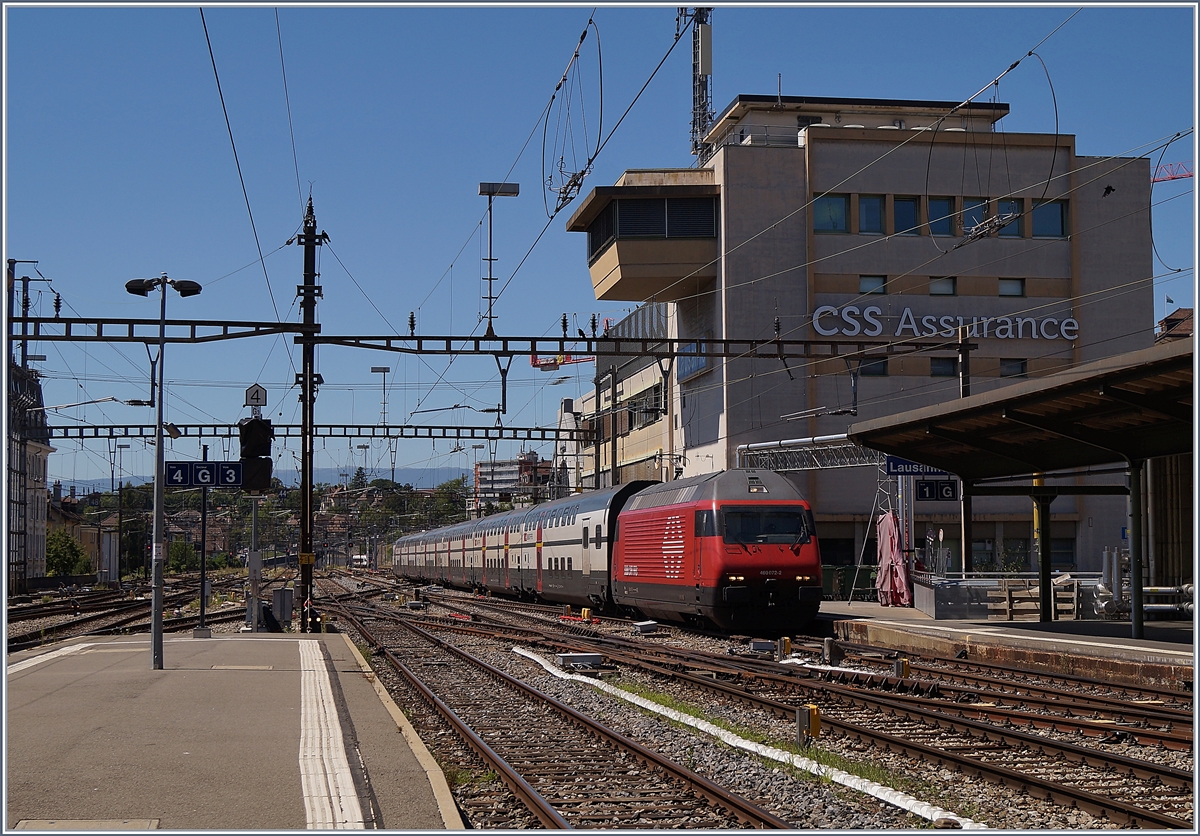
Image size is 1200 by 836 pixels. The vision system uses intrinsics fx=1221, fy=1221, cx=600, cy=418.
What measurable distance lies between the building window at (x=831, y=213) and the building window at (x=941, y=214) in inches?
125

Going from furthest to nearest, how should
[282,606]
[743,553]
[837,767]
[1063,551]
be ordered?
1. [1063,551]
2. [282,606]
3. [743,553]
4. [837,767]

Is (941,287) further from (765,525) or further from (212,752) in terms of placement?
(212,752)

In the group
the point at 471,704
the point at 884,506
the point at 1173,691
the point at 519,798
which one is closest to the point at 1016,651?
the point at 1173,691

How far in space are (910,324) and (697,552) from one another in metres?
25.3

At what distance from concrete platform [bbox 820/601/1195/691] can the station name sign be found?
20.1 m

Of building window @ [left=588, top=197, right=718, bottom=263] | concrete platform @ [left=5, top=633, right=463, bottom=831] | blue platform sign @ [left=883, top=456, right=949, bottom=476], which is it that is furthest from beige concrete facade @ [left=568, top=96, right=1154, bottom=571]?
concrete platform @ [left=5, top=633, right=463, bottom=831]

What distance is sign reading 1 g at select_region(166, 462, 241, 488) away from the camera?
1883 cm

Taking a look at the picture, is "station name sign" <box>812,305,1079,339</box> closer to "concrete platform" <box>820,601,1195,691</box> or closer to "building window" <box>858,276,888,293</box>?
"building window" <box>858,276,888,293</box>

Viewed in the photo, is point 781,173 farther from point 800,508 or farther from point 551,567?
point 800,508

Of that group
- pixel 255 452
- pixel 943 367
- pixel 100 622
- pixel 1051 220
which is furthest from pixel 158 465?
pixel 1051 220

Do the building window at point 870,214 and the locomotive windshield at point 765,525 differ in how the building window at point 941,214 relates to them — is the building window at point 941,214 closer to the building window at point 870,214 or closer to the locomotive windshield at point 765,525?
the building window at point 870,214

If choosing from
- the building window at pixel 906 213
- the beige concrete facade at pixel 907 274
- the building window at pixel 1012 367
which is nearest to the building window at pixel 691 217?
the beige concrete facade at pixel 907 274

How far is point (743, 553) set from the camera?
75.8 ft

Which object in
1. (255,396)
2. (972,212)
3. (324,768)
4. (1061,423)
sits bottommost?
(324,768)
